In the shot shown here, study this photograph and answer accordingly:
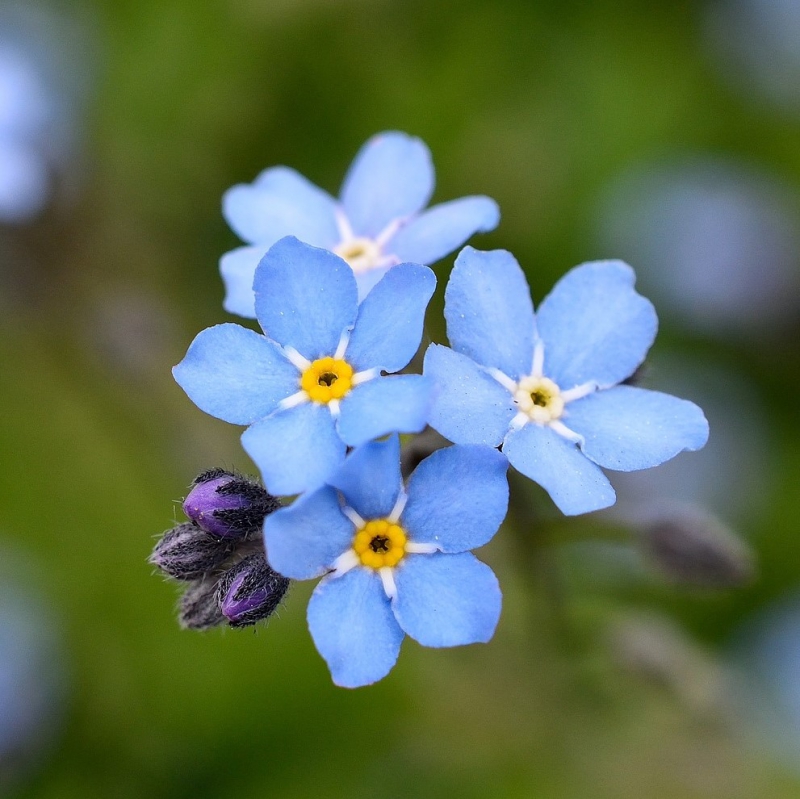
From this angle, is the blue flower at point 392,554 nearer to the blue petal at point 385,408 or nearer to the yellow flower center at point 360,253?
the blue petal at point 385,408

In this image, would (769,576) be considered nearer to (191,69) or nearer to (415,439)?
(415,439)

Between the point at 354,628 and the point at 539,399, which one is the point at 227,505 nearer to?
the point at 354,628

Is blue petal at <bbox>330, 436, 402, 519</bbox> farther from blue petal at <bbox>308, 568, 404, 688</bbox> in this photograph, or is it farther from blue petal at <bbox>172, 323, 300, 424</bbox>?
blue petal at <bbox>172, 323, 300, 424</bbox>

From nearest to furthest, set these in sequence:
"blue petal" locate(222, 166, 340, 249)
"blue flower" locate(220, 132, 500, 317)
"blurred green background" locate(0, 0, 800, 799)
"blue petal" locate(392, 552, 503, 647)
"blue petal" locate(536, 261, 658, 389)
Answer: "blue petal" locate(392, 552, 503, 647), "blue petal" locate(536, 261, 658, 389), "blue flower" locate(220, 132, 500, 317), "blue petal" locate(222, 166, 340, 249), "blurred green background" locate(0, 0, 800, 799)

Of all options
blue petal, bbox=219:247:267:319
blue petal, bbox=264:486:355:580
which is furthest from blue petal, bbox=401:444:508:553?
blue petal, bbox=219:247:267:319

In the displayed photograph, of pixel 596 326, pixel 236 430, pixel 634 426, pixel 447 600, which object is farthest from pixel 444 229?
pixel 236 430

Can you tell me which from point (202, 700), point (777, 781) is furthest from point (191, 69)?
point (777, 781)

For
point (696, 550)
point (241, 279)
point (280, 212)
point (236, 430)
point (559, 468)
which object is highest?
point (280, 212)

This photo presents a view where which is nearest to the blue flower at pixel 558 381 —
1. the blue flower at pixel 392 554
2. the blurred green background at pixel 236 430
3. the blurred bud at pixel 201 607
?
the blue flower at pixel 392 554
